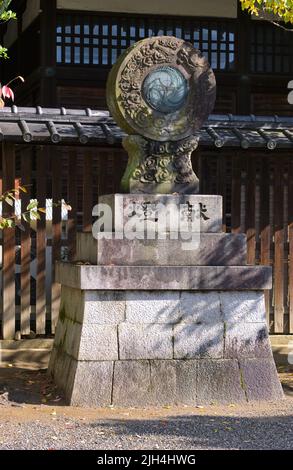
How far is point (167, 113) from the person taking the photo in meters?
9.81

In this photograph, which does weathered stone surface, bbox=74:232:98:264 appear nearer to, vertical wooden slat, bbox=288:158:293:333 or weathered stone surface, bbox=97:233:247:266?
weathered stone surface, bbox=97:233:247:266

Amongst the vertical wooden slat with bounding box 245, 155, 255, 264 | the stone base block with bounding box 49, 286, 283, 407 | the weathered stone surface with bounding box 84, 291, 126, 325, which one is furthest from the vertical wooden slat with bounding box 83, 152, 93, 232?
the weathered stone surface with bounding box 84, 291, 126, 325

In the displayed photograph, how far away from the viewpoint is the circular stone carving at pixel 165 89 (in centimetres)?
973

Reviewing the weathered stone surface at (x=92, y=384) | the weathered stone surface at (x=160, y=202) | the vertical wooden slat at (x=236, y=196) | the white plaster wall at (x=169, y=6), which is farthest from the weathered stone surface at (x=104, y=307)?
the white plaster wall at (x=169, y=6)

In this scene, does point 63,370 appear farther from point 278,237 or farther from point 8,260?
point 278,237

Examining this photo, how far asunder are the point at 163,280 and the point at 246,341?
113cm

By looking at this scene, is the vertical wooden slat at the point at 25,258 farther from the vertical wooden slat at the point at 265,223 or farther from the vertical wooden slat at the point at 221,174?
the vertical wooden slat at the point at 265,223

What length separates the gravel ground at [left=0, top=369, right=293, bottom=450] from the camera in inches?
294

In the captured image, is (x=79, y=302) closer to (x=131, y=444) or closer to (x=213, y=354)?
(x=213, y=354)

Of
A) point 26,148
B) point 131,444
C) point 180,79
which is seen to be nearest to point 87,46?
point 26,148

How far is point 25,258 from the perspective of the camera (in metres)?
12.1

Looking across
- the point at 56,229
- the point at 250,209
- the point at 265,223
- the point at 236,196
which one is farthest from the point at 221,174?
the point at 56,229

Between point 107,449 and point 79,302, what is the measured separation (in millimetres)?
2708

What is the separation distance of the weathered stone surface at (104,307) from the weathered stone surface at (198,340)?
637mm
